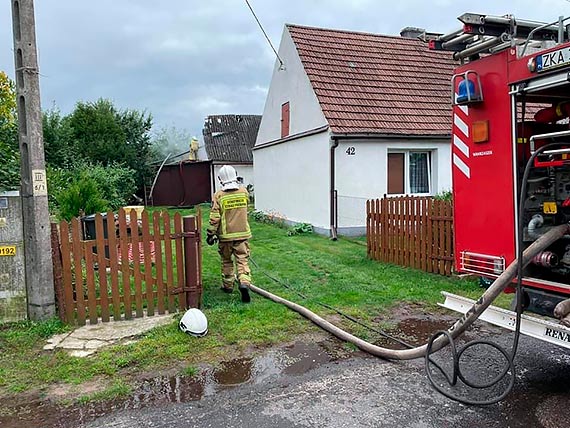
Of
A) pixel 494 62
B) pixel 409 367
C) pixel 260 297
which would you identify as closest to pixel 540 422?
pixel 409 367

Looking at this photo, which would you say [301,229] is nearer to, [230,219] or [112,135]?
[230,219]

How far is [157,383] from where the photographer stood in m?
4.11

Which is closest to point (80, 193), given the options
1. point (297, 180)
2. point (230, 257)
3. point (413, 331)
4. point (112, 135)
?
point (230, 257)

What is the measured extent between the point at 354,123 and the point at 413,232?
540 cm

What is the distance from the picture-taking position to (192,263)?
5.91 metres

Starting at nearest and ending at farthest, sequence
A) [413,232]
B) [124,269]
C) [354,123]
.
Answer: [124,269] → [413,232] → [354,123]

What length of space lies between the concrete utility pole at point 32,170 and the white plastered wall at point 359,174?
8.59 m

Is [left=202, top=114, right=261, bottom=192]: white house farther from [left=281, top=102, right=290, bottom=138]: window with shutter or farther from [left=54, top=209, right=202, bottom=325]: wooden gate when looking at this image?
[left=54, top=209, right=202, bottom=325]: wooden gate

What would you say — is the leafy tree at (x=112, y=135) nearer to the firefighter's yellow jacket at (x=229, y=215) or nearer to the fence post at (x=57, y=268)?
the firefighter's yellow jacket at (x=229, y=215)

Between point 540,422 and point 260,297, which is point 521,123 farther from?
A: point 260,297

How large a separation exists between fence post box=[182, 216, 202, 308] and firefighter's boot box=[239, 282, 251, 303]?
56 cm

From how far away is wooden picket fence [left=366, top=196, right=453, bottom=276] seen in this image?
7852 mm

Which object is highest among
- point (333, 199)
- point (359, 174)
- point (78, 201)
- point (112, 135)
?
point (112, 135)

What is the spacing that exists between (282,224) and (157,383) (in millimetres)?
12085
